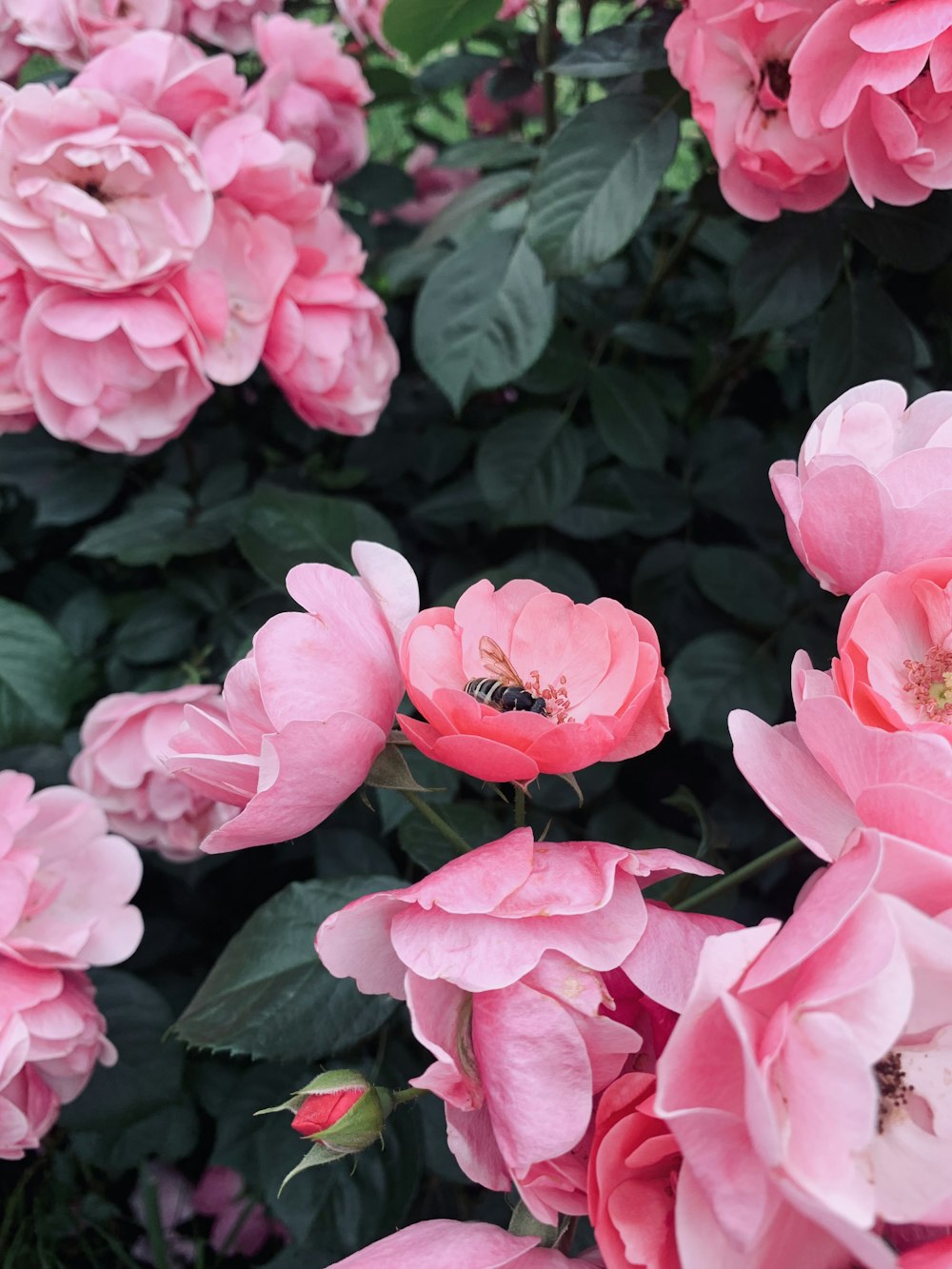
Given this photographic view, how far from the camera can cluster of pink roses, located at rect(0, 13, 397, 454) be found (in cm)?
69

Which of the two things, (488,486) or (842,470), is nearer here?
(842,470)

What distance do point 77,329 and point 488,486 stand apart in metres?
0.37

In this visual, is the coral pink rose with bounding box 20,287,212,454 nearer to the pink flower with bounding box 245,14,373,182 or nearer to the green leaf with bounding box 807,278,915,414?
the pink flower with bounding box 245,14,373,182

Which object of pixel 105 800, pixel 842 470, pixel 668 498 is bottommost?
pixel 105 800

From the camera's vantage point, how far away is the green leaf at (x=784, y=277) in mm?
770

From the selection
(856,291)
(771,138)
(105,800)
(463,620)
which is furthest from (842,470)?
(105,800)

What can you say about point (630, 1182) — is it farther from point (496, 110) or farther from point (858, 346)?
point (496, 110)

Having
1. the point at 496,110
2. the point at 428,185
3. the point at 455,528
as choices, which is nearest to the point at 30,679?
the point at 455,528

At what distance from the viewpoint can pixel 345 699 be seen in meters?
0.40

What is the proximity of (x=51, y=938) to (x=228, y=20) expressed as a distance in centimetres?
79

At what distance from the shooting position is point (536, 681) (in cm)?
48

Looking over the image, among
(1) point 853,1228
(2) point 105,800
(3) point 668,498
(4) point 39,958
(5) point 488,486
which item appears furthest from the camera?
(3) point 668,498

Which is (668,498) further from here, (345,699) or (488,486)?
(345,699)

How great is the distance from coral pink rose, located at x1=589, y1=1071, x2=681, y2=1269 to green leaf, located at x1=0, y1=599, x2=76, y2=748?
2.02ft
